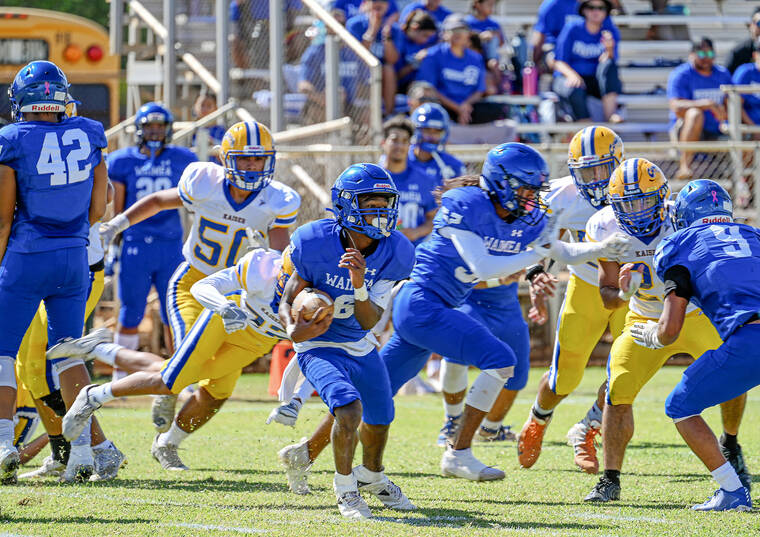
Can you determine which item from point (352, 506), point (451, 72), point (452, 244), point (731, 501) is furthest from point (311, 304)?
point (451, 72)

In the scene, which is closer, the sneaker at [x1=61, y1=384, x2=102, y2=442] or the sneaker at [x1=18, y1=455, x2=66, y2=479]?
the sneaker at [x1=61, y1=384, x2=102, y2=442]

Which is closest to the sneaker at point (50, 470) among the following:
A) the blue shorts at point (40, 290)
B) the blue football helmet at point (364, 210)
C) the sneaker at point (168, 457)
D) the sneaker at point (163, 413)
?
the sneaker at point (168, 457)

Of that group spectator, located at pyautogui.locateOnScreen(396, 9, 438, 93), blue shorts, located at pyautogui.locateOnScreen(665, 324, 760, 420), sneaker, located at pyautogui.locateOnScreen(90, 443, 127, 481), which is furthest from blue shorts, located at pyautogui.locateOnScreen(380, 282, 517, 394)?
spectator, located at pyautogui.locateOnScreen(396, 9, 438, 93)

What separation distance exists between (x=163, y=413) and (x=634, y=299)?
2.90 metres

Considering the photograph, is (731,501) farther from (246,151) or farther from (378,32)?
(378,32)

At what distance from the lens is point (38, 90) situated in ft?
18.8

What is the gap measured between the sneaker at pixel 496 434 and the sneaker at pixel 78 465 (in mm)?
2687

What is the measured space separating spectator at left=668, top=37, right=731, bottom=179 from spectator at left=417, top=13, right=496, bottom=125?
7.45 feet

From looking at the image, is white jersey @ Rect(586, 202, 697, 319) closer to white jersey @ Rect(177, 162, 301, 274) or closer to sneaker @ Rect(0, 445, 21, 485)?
white jersey @ Rect(177, 162, 301, 274)

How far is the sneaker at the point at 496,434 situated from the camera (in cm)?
749

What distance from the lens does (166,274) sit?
9.19m

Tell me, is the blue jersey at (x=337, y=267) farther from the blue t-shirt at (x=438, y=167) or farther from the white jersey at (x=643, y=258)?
the blue t-shirt at (x=438, y=167)

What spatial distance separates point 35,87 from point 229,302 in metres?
1.46

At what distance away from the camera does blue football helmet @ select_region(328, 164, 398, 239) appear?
512cm
